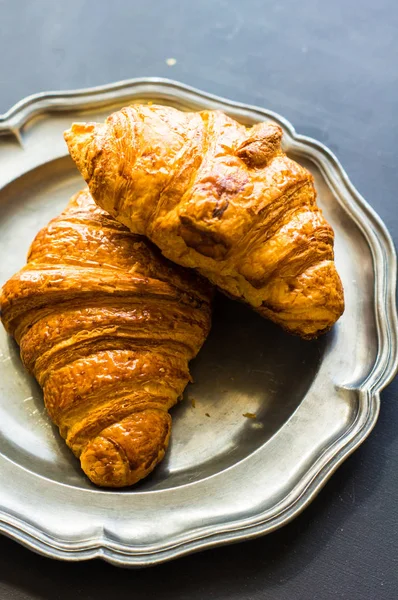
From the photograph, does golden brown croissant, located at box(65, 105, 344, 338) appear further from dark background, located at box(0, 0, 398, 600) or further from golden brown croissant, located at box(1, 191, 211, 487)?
dark background, located at box(0, 0, 398, 600)

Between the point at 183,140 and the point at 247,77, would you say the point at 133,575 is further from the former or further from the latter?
the point at 247,77

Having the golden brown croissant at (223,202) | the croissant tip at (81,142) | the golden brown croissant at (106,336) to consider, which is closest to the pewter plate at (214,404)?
the golden brown croissant at (106,336)

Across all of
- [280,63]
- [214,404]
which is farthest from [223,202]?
[280,63]

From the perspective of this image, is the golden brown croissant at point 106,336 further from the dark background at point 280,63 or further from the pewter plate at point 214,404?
the dark background at point 280,63

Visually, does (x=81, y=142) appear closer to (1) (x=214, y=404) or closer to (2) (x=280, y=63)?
(1) (x=214, y=404)

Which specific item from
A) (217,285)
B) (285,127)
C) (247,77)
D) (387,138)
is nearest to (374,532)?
(217,285)

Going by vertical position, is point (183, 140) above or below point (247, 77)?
below
